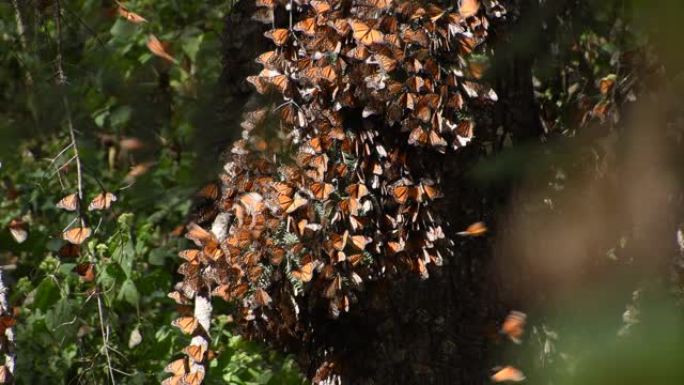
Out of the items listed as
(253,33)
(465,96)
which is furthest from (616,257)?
(253,33)

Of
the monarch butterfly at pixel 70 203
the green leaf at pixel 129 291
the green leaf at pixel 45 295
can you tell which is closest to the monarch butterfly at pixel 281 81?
the monarch butterfly at pixel 70 203

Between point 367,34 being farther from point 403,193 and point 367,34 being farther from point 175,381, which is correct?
point 175,381

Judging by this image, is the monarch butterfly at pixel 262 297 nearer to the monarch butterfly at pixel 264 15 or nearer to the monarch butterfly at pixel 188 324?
the monarch butterfly at pixel 188 324

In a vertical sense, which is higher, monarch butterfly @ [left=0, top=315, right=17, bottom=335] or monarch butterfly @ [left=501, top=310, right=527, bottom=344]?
monarch butterfly @ [left=501, top=310, right=527, bottom=344]

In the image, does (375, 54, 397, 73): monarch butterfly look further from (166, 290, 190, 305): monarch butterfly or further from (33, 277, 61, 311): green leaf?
(33, 277, 61, 311): green leaf

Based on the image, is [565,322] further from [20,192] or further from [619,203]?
[20,192]

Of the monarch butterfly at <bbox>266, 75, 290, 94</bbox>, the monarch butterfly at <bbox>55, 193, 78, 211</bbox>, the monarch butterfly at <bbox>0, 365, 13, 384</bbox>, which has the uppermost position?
the monarch butterfly at <bbox>266, 75, 290, 94</bbox>

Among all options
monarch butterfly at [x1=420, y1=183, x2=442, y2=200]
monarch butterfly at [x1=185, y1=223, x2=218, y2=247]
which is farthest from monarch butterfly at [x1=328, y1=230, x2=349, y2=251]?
monarch butterfly at [x1=185, y1=223, x2=218, y2=247]

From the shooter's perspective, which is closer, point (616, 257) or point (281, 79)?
point (616, 257)
